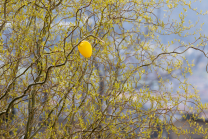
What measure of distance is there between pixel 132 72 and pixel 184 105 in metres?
0.48

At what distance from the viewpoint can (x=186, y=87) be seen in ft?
5.60

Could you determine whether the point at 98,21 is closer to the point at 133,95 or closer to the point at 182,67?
the point at 133,95

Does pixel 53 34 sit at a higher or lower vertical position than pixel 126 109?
higher

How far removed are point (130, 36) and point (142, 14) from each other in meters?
0.25

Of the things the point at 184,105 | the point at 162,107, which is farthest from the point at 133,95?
the point at 184,105

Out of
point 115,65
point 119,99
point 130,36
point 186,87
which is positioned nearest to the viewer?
point 119,99

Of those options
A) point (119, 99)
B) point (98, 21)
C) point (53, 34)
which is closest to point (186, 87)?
point (119, 99)

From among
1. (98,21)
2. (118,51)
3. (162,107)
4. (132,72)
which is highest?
(98,21)

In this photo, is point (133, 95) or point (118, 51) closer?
point (133, 95)

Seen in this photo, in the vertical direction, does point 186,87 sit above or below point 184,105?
above

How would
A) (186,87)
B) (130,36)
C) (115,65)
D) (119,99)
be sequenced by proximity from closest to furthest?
(119,99)
(186,87)
(115,65)
(130,36)

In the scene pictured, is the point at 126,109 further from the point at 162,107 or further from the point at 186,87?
the point at 186,87

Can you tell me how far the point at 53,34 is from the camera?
182cm

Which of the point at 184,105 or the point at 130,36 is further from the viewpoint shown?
the point at 130,36
